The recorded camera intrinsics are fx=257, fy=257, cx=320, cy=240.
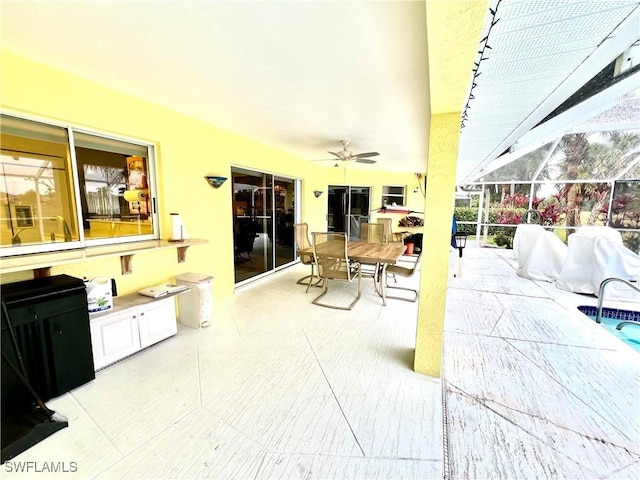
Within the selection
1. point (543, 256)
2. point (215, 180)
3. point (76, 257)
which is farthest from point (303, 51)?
point (543, 256)

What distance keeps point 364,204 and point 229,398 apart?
21.9ft

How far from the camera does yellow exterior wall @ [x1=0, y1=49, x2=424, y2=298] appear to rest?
1964 mm

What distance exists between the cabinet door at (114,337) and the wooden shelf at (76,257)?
52cm

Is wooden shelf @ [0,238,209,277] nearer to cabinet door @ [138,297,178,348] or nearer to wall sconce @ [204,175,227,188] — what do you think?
cabinet door @ [138,297,178,348]

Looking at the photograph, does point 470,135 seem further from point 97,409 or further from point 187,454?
point 97,409

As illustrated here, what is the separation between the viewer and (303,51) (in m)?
1.77

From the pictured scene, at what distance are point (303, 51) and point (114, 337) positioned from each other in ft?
9.00

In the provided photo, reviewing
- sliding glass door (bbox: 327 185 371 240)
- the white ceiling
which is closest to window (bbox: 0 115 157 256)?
the white ceiling

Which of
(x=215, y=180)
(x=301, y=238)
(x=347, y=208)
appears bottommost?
(x=301, y=238)

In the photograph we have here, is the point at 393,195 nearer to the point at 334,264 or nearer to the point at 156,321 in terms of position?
the point at 334,264

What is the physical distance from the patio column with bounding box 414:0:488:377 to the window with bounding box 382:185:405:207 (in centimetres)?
616

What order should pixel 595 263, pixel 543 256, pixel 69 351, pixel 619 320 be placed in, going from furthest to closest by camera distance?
pixel 543 256
pixel 595 263
pixel 619 320
pixel 69 351

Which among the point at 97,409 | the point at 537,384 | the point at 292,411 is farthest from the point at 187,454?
the point at 537,384

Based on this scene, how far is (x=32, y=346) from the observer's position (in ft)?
5.73
